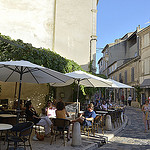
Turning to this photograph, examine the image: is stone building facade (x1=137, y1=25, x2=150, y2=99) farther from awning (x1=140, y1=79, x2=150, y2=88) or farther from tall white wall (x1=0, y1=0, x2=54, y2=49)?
tall white wall (x1=0, y1=0, x2=54, y2=49)

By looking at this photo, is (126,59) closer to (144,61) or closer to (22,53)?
(144,61)

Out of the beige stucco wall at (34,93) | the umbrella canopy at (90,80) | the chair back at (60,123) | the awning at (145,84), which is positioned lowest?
the chair back at (60,123)

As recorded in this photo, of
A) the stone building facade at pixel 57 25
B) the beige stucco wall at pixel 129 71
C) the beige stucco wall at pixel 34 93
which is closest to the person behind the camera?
the beige stucco wall at pixel 34 93

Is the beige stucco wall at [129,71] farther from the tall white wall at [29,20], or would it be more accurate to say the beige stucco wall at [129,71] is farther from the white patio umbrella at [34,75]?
the white patio umbrella at [34,75]

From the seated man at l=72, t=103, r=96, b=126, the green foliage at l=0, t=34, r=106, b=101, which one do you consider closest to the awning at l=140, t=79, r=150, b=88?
the green foliage at l=0, t=34, r=106, b=101

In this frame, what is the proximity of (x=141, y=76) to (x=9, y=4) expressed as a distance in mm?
18997

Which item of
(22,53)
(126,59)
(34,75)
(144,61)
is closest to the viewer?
(34,75)

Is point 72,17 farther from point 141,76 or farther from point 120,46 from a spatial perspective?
point 120,46

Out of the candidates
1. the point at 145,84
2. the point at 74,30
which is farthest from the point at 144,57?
the point at 74,30

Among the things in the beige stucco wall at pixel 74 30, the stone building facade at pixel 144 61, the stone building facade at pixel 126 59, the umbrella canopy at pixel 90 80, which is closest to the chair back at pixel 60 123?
the umbrella canopy at pixel 90 80

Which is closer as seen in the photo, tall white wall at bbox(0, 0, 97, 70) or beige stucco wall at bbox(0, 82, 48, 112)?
beige stucco wall at bbox(0, 82, 48, 112)

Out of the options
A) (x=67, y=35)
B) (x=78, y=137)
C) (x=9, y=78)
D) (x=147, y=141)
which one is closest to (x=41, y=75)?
(x=9, y=78)

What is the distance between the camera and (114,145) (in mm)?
6223

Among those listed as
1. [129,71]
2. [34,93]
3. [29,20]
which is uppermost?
[29,20]
